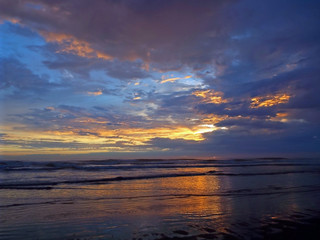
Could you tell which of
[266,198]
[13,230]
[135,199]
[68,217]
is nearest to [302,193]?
[266,198]

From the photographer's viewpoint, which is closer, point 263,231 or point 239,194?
point 263,231

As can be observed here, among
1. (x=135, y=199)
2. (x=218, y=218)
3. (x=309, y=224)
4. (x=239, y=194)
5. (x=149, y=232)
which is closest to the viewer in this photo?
(x=149, y=232)

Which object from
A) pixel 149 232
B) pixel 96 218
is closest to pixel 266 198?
pixel 149 232

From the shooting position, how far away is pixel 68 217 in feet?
27.1

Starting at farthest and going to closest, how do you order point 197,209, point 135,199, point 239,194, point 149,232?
point 239,194 → point 135,199 → point 197,209 → point 149,232

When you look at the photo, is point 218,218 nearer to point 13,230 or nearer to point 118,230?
point 118,230

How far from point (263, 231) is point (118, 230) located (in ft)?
14.2

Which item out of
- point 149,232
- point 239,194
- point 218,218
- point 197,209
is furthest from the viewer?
point 239,194

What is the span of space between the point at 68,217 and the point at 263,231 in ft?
21.6

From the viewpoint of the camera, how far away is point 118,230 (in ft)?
22.5

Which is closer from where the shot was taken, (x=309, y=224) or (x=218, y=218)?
(x=309, y=224)

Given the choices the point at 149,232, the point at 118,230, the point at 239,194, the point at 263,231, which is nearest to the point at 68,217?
the point at 118,230

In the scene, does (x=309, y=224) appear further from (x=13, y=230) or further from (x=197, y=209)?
(x=13, y=230)

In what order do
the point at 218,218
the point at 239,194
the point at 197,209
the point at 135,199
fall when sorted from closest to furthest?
1. the point at 218,218
2. the point at 197,209
3. the point at 135,199
4. the point at 239,194
